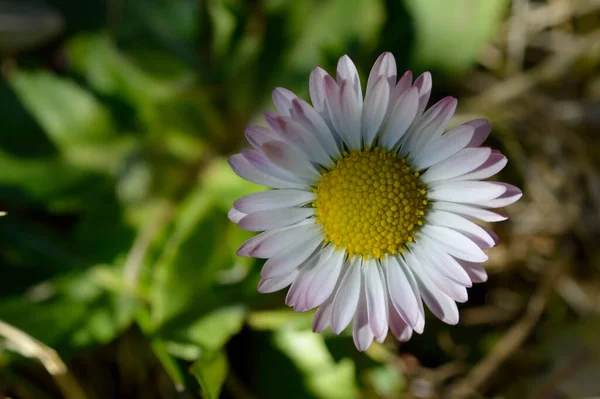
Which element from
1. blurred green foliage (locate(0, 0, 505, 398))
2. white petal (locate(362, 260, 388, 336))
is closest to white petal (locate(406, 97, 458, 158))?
white petal (locate(362, 260, 388, 336))

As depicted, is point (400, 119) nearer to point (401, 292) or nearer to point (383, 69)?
point (383, 69)

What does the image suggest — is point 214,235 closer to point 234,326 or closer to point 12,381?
point 234,326

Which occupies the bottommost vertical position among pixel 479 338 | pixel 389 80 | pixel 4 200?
pixel 479 338

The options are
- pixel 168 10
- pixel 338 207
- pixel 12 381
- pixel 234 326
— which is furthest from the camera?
pixel 168 10

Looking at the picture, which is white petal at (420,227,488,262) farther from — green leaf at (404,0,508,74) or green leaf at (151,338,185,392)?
green leaf at (404,0,508,74)

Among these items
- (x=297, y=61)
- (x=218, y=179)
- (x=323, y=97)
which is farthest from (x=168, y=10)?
(x=323, y=97)
